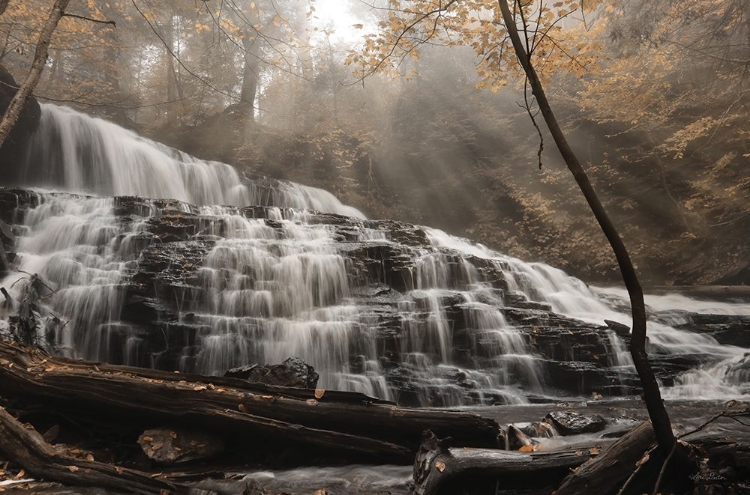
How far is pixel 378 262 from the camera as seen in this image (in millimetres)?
9844

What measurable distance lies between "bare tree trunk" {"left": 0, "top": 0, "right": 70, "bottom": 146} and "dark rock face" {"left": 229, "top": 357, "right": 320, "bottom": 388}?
3.65m

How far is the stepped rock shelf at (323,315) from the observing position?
23.2 ft

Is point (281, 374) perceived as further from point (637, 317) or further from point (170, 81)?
point (170, 81)

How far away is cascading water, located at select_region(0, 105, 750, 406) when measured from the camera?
7.08 metres

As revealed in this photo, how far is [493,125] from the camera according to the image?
63.7 feet

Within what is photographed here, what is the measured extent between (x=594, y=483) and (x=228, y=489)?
2591mm

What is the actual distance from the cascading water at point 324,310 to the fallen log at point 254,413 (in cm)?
287

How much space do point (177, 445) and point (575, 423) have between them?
4122 mm

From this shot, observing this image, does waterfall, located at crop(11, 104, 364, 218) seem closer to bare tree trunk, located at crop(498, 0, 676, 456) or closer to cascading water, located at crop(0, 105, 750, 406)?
cascading water, located at crop(0, 105, 750, 406)

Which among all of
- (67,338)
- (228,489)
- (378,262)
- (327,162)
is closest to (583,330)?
(378,262)

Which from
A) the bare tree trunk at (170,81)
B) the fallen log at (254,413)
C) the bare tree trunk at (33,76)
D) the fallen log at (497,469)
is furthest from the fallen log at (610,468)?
the bare tree trunk at (170,81)

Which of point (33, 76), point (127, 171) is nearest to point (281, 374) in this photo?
point (33, 76)

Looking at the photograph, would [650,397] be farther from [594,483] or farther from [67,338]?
[67,338]

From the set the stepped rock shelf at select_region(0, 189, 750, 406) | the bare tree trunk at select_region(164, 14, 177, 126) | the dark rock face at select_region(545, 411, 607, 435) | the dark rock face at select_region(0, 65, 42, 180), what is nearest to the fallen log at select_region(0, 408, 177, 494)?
the stepped rock shelf at select_region(0, 189, 750, 406)
